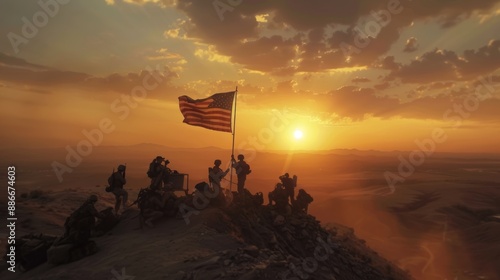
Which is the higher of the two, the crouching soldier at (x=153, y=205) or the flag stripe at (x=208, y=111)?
the flag stripe at (x=208, y=111)

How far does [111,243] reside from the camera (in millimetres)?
12742

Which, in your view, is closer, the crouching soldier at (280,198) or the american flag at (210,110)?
the american flag at (210,110)

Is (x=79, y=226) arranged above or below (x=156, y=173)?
below

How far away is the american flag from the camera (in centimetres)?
1642

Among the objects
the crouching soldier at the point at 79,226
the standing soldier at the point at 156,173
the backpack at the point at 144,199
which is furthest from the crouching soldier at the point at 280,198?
the crouching soldier at the point at 79,226

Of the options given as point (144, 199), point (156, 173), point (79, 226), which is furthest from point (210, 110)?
point (79, 226)

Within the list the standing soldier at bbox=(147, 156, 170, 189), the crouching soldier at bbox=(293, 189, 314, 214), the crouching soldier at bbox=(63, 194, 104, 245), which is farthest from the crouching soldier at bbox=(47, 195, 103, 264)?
the crouching soldier at bbox=(293, 189, 314, 214)

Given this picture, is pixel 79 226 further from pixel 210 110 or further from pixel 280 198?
pixel 280 198

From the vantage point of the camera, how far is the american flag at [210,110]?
16.4m

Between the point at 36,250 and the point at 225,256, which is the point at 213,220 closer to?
the point at 225,256

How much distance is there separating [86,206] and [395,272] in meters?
17.3

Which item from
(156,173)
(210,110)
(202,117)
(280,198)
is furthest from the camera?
(280,198)

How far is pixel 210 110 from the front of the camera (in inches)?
655

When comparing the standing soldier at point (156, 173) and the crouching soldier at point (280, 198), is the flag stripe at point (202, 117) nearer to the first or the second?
the standing soldier at point (156, 173)
